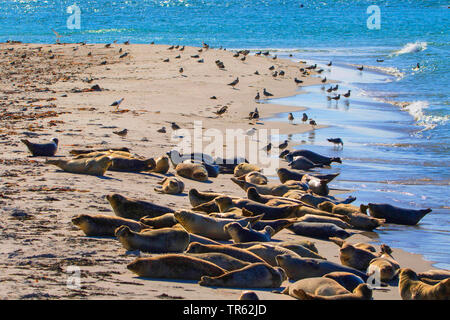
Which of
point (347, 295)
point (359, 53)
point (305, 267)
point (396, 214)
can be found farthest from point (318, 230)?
point (359, 53)

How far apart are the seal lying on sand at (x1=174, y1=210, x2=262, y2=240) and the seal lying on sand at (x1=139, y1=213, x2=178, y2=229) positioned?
90 mm

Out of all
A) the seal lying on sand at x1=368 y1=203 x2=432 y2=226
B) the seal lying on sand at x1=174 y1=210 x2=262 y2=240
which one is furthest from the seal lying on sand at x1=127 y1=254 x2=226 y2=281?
the seal lying on sand at x1=368 y1=203 x2=432 y2=226

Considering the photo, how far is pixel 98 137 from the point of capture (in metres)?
10.2

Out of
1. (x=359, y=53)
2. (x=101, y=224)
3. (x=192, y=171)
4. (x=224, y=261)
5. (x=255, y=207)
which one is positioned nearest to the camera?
(x=224, y=261)

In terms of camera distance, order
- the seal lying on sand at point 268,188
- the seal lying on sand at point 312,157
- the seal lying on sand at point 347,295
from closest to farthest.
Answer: the seal lying on sand at point 347,295, the seal lying on sand at point 268,188, the seal lying on sand at point 312,157

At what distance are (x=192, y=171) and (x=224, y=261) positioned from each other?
405 centimetres

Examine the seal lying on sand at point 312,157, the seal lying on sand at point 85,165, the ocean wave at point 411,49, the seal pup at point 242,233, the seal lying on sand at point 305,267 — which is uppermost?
the ocean wave at point 411,49

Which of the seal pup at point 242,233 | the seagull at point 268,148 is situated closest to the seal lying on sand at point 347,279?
the seal pup at point 242,233

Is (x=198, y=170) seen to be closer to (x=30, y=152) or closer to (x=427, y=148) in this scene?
(x=30, y=152)

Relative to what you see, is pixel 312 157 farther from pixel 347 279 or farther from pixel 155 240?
pixel 347 279

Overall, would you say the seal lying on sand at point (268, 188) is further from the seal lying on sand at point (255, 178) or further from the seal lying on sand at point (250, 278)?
the seal lying on sand at point (250, 278)

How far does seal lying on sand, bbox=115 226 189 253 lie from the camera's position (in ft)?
16.3

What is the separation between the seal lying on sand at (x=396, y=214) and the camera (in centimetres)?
716

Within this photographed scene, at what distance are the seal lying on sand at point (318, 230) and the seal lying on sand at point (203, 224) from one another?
1003mm
